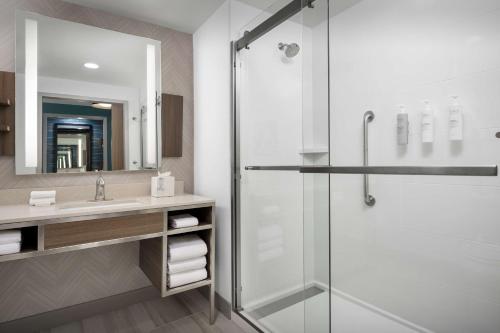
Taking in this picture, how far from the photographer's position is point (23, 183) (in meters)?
1.85

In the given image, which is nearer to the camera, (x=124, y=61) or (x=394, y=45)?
(x=394, y=45)

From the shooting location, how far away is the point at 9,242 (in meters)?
1.39

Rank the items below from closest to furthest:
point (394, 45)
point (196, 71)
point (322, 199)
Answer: point (322, 199), point (394, 45), point (196, 71)

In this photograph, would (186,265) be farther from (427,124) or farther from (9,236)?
(427,124)

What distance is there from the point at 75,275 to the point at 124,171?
794 millimetres

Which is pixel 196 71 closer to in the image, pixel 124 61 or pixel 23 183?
pixel 124 61

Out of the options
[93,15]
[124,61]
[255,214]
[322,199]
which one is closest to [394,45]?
[322,199]

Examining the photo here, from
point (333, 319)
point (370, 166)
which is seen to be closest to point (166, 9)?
point (370, 166)

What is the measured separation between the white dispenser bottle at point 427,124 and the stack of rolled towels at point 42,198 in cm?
212

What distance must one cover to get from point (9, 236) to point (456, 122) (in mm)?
2115

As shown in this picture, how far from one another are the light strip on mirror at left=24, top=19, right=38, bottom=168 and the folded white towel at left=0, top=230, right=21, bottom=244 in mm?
583

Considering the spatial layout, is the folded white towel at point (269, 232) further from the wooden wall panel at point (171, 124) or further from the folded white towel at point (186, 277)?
the wooden wall panel at point (171, 124)

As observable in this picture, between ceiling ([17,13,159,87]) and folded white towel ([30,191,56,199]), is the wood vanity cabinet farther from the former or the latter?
folded white towel ([30,191,56,199])

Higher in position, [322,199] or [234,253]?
[322,199]
